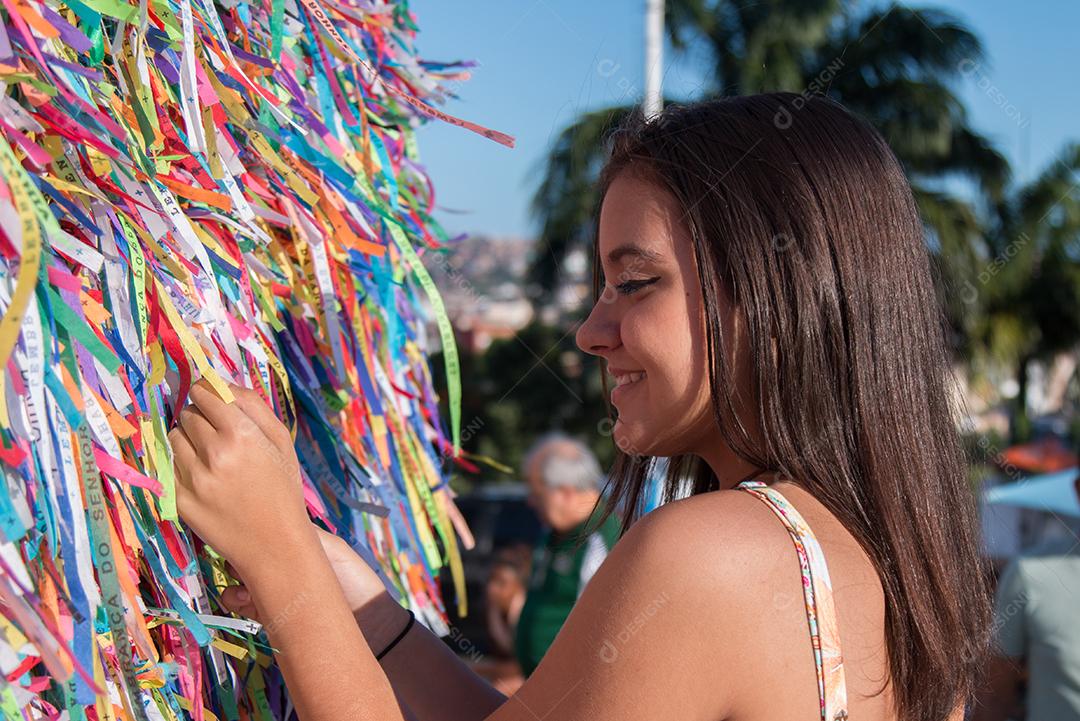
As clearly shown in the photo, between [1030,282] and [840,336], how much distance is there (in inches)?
643

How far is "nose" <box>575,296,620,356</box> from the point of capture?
1146mm

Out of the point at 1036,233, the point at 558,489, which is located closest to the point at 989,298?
the point at 1036,233

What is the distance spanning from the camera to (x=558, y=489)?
12.1 feet

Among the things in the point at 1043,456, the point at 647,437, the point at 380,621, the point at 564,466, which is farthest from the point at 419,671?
the point at 1043,456

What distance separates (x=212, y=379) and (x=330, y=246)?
1.18 ft

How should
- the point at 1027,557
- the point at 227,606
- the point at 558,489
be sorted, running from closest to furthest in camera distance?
the point at 227,606, the point at 1027,557, the point at 558,489

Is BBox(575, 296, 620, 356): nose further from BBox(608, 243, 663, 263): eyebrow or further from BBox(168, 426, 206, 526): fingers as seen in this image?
BBox(168, 426, 206, 526): fingers

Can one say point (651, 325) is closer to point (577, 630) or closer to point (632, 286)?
point (632, 286)

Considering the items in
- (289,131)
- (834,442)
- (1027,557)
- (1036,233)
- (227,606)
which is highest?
(1036,233)

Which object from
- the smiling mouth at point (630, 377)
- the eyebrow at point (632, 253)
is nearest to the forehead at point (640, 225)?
the eyebrow at point (632, 253)

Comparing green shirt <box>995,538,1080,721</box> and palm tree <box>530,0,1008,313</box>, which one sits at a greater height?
palm tree <box>530,0,1008,313</box>

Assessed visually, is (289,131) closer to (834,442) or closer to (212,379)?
(212,379)

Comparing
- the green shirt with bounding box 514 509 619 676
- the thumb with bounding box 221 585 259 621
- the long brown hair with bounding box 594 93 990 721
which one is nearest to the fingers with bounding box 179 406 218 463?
the thumb with bounding box 221 585 259 621

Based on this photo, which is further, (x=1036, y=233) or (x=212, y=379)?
(x=1036, y=233)
